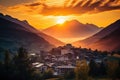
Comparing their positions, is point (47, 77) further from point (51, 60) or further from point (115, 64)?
point (51, 60)

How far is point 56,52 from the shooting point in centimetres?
17750

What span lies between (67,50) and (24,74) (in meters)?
115

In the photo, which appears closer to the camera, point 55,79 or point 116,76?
point 116,76

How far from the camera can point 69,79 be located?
6794 cm

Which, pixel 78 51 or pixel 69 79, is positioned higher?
pixel 78 51

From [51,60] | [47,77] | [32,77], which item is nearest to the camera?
[32,77]

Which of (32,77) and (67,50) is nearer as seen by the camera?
(32,77)

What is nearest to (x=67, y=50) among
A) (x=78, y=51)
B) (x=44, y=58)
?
Result: (x=78, y=51)

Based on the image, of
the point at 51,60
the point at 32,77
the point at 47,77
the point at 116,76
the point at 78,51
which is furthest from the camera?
the point at 78,51

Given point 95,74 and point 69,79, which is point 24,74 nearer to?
point 69,79

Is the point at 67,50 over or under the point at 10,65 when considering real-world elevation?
over

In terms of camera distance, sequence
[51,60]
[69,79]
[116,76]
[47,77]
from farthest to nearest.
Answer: [51,60], [47,77], [69,79], [116,76]

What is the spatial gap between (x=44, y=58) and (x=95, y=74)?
8100 centimetres

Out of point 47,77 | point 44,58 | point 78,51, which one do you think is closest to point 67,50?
point 78,51
